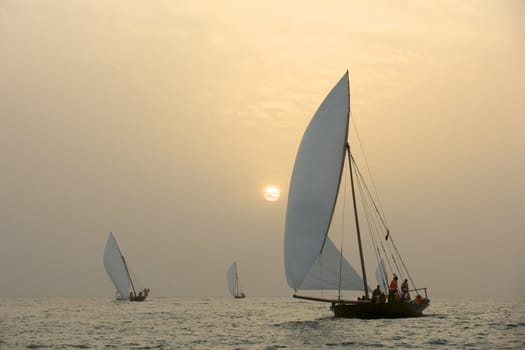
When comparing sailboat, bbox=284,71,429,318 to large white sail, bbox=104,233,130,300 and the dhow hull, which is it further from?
large white sail, bbox=104,233,130,300

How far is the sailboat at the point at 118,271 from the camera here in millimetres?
113250

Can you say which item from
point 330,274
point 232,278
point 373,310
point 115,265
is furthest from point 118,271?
point 373,310

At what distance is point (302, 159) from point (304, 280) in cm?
787

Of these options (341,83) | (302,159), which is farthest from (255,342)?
(341,83)

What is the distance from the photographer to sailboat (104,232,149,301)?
113 metres

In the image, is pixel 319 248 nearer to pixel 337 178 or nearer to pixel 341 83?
pixel 337 178

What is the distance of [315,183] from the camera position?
156ft

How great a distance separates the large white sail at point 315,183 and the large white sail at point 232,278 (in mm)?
107538

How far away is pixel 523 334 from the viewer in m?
39.9

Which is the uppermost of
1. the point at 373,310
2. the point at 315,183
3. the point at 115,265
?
the point at 315,183

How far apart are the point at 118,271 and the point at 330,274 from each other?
73.3 meters

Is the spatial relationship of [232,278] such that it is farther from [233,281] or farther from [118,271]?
[118,271]

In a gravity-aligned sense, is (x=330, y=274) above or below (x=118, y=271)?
below

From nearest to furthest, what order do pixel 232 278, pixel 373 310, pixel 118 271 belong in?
pixel 373 310 < pixel 118 271 < pixel 232 278
